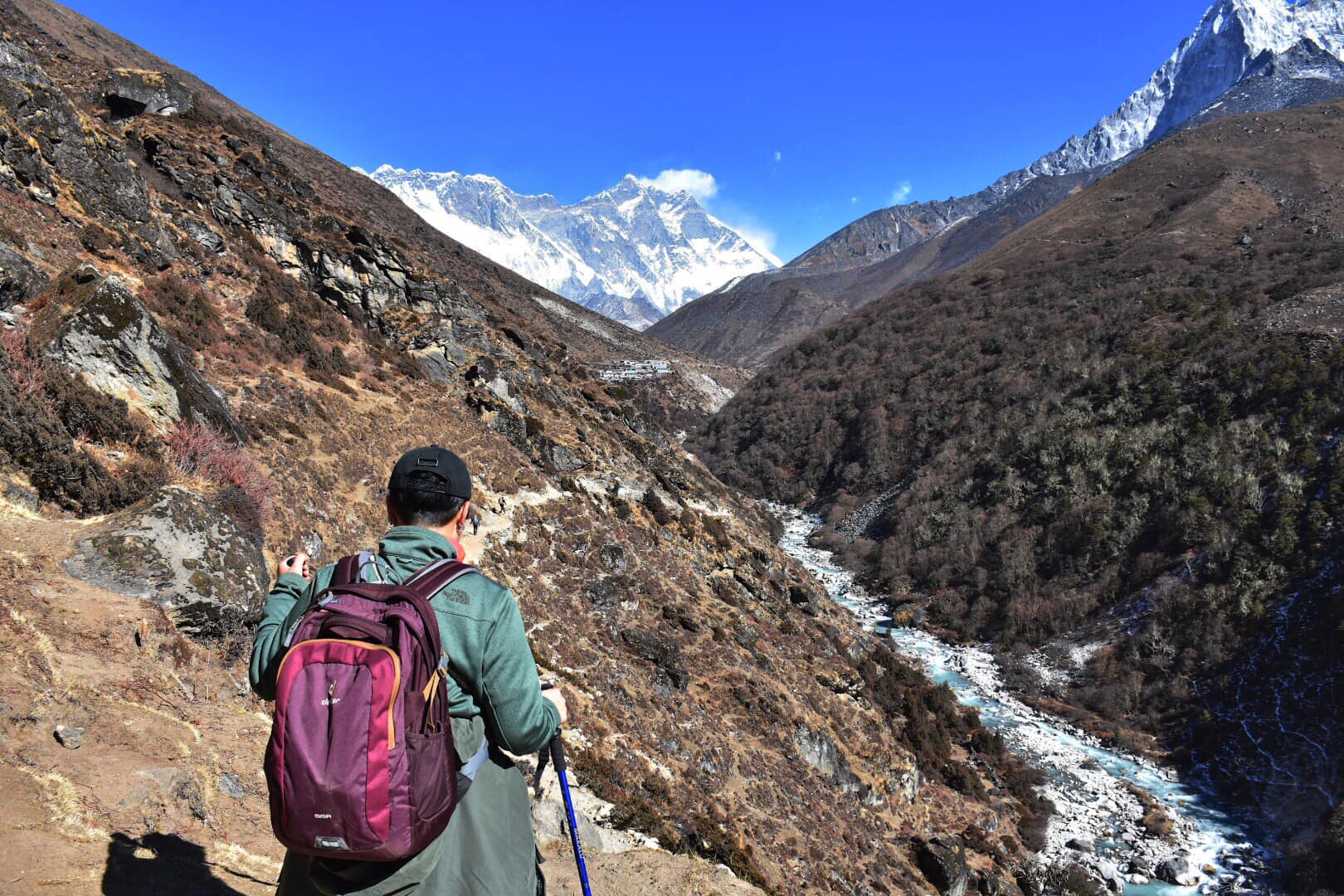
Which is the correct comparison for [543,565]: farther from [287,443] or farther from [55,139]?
[55,139]

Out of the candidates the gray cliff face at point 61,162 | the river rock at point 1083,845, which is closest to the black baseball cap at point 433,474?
the gray cliff face at point 61,162

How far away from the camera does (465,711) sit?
2342 millimetres

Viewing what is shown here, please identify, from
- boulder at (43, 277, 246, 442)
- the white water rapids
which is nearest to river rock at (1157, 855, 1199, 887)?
the white water rapids

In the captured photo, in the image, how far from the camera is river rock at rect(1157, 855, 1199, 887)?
20.3m

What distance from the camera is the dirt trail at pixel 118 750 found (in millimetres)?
3980

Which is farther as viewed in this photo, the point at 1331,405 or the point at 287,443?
the point at 1331,405

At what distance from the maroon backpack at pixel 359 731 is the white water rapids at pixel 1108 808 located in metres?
25.3

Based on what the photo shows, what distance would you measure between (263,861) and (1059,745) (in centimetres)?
3179

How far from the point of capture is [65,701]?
16.4 feet

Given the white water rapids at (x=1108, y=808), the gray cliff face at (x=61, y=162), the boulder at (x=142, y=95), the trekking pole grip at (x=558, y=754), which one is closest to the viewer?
the trekking pole grip at (x=558, y=754)

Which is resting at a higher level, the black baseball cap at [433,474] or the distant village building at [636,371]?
the distant village building at [636,371]

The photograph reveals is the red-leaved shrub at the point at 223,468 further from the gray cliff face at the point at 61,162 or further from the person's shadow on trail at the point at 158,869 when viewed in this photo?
the gray cliff face at the point at 61,162

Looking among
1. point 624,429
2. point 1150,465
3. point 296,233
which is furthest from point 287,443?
point 1150,465

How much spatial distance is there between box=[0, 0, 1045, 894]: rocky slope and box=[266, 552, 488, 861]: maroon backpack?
3273 mm
